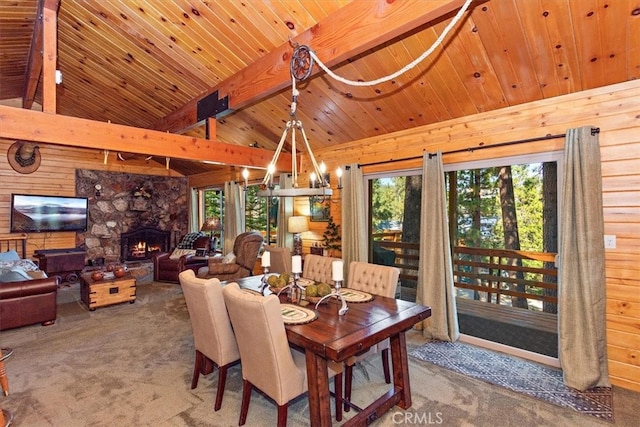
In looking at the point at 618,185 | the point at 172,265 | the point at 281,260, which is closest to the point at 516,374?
the point at 618,185

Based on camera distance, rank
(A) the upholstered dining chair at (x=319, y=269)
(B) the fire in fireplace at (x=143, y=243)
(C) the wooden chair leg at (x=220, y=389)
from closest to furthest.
Result: (C) the wooden chair leg at (x=220, y=389) → (A) the upholstered dining chair at (x=319, y=269) → (B) the fire in fireplace at (x=143, y=243)

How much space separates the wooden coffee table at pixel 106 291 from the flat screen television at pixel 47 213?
2.47m

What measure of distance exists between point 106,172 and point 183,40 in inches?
220

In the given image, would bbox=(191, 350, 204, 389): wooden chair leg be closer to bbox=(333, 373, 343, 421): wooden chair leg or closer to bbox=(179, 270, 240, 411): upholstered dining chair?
bbox=(179, 270, 240, 411): upholstered dining chair

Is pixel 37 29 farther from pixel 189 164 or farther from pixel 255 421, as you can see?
pixel 255 421

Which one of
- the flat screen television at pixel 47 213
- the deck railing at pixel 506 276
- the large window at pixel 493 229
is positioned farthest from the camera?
the flat screen television at pixel 47 213

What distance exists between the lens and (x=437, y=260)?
12.3ft

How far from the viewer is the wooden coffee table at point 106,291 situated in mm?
4844

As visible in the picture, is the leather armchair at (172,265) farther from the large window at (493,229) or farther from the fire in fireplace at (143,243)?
the large window at (493,229)

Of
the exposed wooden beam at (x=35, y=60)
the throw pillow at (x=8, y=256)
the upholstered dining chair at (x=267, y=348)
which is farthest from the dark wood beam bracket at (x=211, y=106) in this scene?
the throw pillow at (x=8, y=256)

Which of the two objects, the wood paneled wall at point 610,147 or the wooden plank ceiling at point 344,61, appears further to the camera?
the wood paneled wall at point 610,147

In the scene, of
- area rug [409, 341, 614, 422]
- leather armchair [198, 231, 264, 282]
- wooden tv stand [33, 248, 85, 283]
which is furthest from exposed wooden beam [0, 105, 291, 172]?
wooden tv stand [33, 248, 85, 283]

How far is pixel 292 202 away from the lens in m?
6.13

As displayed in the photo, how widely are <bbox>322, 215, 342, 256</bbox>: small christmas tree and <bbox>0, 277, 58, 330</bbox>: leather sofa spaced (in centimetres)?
380
